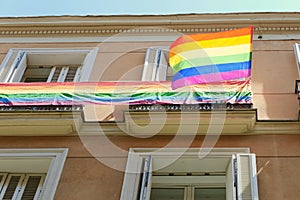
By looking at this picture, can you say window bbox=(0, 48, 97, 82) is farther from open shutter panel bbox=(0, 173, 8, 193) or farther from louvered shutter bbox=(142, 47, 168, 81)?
open shutter panel bbox=(0, 173, 8, 193)

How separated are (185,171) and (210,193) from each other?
54 cm

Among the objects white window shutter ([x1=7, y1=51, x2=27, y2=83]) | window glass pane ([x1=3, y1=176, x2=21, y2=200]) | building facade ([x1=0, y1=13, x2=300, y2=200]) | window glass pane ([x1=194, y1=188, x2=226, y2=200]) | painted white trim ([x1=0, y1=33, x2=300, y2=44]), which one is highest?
painted white trim ([x1=0, y1=33, x2=300, y2=44])

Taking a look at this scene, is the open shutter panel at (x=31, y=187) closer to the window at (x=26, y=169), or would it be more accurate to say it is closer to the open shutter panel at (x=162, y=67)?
the window at (x=26, y=169)

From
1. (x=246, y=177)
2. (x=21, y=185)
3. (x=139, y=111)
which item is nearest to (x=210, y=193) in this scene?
(x=246, y=177)

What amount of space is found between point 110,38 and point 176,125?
4226 millimetres

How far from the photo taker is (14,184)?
8.01m

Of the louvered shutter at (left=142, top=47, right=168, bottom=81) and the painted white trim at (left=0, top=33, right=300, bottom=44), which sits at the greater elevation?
the painted white trim at (left=0, top=33, right=300, bottom=44)

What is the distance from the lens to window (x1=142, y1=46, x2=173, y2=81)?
403 inches

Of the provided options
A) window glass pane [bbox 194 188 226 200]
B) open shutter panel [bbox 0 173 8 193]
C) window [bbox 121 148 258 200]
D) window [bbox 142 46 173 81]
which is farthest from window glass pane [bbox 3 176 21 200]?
window [bbox 142 46 173 81]

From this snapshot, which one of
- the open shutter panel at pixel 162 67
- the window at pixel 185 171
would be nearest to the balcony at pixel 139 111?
the window at pixel 185 171

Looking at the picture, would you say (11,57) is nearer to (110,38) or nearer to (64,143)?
(110,38)

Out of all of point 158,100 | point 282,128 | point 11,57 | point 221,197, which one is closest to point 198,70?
point 158,100

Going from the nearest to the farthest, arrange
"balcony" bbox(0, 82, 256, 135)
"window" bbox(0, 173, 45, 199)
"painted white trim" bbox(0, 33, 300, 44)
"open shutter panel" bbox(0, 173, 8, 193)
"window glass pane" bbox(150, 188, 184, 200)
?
"window glass pane" bbox(150, 188, 184, 200), "window" bbox(0, 173, 45, 199), "open shutter panel" bbox(0, 173, 8, 193), "balcony" bbox(0, 82, 256, 135), "painted white trim" bbox(0, 33, 300, 44)

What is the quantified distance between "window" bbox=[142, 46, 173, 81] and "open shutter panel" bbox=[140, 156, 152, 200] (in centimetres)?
283
